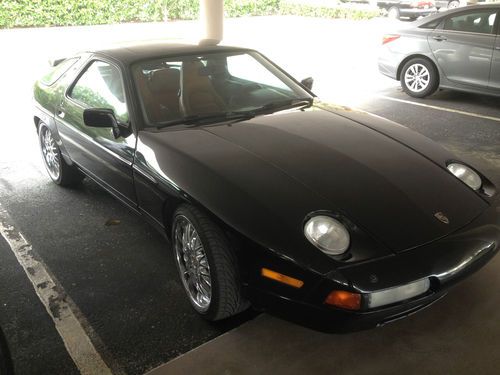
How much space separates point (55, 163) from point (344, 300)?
3.28 metres

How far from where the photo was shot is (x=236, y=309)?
239 cm

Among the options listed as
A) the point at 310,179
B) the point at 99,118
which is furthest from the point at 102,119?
the point at 310,179

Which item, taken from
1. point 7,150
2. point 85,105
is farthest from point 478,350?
point 7,150

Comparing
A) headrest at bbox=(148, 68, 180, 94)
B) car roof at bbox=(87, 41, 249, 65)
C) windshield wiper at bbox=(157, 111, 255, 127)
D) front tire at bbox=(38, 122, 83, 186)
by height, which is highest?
car roof at bbox=(87, 41, 249, 65)

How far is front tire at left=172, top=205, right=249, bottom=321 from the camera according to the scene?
2.27 meters

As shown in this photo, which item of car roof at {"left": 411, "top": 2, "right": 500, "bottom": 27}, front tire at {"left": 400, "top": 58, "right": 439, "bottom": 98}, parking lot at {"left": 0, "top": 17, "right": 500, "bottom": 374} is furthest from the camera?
front tire at {"left": 400, "top": 58, "right": 439, "bottom": 98}

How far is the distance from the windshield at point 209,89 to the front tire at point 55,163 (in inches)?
55.4

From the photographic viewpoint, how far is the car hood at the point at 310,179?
2.17m

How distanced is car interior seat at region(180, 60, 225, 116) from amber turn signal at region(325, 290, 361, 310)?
159 cm

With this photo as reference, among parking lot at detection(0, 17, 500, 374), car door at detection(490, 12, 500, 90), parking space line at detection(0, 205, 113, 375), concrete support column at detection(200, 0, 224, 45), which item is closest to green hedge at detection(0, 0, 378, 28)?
concrete support column at detection(200, 0, 224, 45)

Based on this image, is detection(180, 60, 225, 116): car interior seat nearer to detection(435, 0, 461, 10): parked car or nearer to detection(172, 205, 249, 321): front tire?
detection(172, 205, 249, 321): front tire

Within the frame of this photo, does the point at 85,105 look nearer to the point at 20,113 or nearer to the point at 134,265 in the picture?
the point at 134,265

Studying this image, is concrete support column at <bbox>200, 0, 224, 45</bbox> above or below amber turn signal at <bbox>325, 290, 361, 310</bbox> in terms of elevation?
above

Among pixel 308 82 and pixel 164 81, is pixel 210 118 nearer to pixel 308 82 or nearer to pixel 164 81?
pixel 164 81
